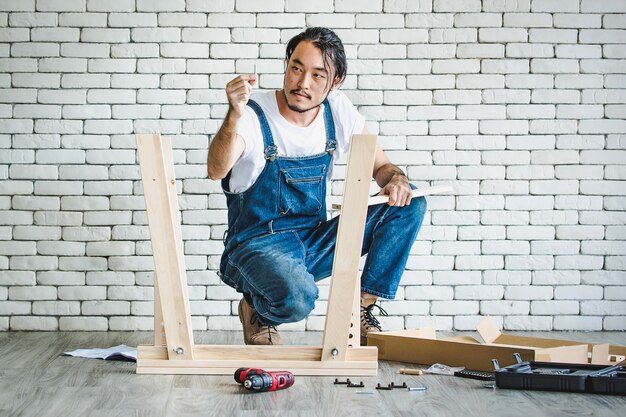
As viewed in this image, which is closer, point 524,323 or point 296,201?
point 296,201

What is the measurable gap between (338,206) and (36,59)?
194 cm

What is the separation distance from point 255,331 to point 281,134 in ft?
2.51

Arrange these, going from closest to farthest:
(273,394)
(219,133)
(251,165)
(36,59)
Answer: (273,394), (219,133), (251,165), (36,59)

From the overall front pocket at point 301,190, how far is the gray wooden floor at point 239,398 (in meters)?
0.66

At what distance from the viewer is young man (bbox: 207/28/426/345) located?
10.3 feet

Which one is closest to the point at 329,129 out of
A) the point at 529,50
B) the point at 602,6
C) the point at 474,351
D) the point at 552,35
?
the point at 474,351

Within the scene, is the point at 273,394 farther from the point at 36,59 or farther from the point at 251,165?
the point at 36,59

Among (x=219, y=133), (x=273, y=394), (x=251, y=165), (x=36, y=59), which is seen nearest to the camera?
(x=273, y=394)

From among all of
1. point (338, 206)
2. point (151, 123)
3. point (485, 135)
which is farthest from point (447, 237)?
point (151, 123)

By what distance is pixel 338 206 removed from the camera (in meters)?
3.25

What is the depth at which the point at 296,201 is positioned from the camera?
10.8 feet

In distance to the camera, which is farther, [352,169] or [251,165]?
[251,165]

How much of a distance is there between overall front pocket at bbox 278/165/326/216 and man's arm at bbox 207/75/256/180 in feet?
0.74

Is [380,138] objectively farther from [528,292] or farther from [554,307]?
[554,307]
